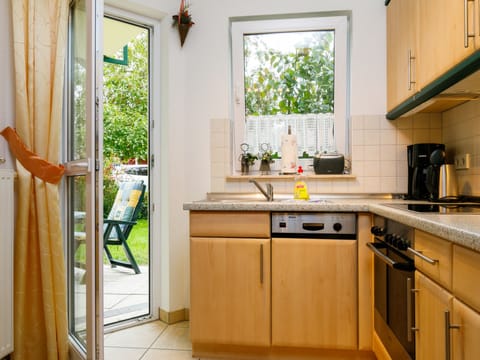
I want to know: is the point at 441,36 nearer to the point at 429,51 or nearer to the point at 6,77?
the point at 429,51

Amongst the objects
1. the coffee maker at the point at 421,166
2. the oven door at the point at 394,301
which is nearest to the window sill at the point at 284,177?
the coffee maker at the point at 421,166

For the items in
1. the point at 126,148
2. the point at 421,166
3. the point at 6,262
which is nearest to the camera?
the point at 6,262

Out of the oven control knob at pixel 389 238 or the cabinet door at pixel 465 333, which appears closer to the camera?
the cabinet door at pixel 465 333

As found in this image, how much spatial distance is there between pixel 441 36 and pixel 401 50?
0.55 meters

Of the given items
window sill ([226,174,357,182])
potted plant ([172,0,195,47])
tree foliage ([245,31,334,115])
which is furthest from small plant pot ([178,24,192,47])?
window sill ([226,174,357,182])

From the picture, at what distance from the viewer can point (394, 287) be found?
1.56 metres

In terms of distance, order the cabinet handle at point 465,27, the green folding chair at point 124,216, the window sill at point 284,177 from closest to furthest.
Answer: the cabinet handle at point 465,27 < the window sill at point 284,177 < the green folding chair at point 124,216

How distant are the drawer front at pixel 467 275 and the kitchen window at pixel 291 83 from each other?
1674 mm

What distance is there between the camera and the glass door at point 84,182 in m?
1.63

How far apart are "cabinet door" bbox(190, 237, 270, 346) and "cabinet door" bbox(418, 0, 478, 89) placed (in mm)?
1175

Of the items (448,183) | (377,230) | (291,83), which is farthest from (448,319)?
(291,83)

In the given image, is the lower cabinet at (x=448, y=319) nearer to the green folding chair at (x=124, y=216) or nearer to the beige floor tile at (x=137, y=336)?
the beige floor tile at (x=137, y=336)

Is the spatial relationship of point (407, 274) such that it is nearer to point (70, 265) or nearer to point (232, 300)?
point (232, 300)

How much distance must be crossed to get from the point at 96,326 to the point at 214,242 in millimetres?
710
